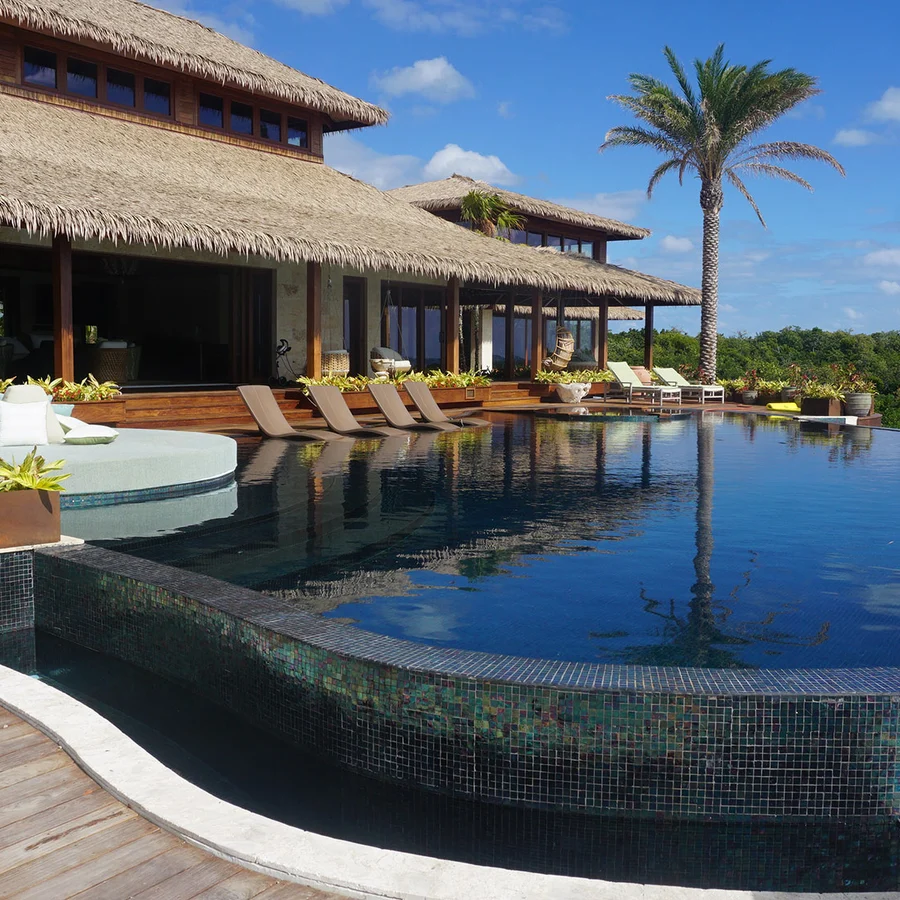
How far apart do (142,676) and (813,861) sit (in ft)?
10.4

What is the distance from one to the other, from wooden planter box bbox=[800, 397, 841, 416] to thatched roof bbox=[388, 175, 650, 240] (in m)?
9.30

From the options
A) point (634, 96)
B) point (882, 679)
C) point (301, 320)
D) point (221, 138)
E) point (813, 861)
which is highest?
point (634, 96)

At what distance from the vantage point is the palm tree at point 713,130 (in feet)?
77.1

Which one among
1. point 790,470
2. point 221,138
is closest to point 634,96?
point 221,138

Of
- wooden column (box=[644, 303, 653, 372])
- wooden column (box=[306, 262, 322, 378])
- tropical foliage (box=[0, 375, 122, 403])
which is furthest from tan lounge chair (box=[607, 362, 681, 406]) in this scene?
tropical foliage (box=[0, 375, 122, 403])

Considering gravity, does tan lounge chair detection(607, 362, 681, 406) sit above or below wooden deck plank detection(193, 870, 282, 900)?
above

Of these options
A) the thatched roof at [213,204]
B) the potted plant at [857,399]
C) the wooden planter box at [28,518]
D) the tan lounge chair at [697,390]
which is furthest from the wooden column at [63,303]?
the tan lounge chair at [697,390]

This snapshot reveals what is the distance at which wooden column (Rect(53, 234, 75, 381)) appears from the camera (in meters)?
12.7

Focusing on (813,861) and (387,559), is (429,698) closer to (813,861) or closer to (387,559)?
(813,861)

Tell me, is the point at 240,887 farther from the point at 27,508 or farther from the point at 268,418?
the point at 268,418

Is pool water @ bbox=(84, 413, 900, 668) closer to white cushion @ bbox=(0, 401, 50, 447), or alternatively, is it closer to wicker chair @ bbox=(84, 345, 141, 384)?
white cushion @ bbox=(0, 401, 50, 447)

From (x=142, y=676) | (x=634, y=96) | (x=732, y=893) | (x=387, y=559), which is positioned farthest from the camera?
(x=634, y=96)

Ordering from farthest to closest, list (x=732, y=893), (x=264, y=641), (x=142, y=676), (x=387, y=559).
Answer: (x=387, y=559) < (x=142, y=676) < (x=264, y=641) < (x=732, y=893)

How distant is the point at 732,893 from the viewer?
2.47 metres
